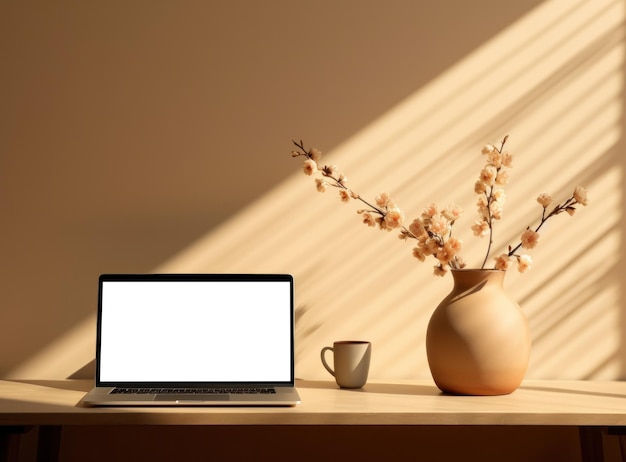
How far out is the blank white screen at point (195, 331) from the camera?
1472 mm

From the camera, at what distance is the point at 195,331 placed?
4.90 ft

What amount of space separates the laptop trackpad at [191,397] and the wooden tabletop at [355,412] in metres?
0.04

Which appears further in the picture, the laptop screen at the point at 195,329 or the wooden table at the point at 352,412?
the laptop screen at the point at 195,329

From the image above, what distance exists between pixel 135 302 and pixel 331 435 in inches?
22.4

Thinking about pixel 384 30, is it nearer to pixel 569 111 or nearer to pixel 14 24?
pixel 569 111

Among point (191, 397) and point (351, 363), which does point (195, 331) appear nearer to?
point (191, 397)

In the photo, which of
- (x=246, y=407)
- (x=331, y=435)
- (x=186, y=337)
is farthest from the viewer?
(x=331, y=435)

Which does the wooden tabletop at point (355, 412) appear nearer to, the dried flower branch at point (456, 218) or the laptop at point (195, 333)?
the laptop at point (195, 333)

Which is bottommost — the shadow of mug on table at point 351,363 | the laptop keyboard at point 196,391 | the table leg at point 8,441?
the table leg at point 8,441

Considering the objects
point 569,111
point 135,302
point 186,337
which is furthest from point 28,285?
point 569,111

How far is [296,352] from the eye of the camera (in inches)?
66.6

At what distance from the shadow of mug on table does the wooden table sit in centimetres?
6

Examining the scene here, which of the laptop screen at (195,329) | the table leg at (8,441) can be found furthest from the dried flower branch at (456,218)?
the table leg at (8,441)

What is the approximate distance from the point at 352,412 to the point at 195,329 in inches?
17.0
